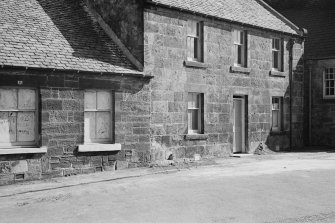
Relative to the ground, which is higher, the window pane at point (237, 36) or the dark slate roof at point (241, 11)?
the dark slate roof at point (241, 11)

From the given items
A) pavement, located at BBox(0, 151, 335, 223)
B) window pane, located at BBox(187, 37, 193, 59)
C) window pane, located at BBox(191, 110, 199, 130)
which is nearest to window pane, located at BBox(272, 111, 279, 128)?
window pane, located at BBox(191, 110, 199, 130)

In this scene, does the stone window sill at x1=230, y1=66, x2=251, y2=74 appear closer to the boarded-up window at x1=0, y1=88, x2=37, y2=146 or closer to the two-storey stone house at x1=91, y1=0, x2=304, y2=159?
the two-storey stone house at x1=91, y1=0, x2=304, y2=159

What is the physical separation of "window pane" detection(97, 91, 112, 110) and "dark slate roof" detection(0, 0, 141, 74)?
0.84 m

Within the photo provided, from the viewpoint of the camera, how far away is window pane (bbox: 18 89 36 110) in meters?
14.5

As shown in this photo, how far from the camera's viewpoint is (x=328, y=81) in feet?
86.7

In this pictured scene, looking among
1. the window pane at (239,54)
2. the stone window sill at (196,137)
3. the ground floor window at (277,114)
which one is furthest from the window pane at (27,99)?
the ground floor window at (277,114)

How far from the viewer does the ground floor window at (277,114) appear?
77.6ft

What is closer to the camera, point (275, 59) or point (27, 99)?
point (27, 99)

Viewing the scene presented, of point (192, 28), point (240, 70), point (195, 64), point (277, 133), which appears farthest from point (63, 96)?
point (277, 133)

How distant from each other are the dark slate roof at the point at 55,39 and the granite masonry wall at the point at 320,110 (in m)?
13.5

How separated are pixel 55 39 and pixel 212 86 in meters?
6.95

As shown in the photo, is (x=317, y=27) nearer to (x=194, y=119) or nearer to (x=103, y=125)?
(x=194, y=119)

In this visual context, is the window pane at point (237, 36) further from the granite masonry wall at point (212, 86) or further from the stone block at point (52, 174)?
the stone block at point (52, 174)

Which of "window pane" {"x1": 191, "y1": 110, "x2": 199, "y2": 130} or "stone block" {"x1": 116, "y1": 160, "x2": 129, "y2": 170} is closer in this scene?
"stone block" {"x1": 116, "y1": 160, "x2": 129, "y2": 170}
